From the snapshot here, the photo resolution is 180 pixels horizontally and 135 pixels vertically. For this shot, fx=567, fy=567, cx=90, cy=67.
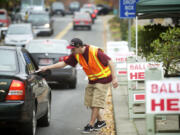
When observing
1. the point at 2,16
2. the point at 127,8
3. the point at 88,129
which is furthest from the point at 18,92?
the point at 2,16

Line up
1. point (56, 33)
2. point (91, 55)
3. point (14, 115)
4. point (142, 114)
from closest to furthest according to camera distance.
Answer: point (14, 115), point (91, 55), point (142, 114), point (56, 33)

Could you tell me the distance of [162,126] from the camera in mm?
9930

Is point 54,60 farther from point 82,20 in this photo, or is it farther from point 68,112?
point 82,20

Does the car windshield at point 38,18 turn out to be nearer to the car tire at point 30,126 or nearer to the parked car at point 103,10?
the parked car at point 103,10

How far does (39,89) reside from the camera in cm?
945

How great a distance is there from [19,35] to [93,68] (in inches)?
951

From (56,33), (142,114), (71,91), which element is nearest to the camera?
(142,114)

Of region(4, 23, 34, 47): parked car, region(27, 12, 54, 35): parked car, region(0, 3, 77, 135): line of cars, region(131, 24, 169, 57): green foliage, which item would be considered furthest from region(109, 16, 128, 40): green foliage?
region(0, 3, 77, 135): line of cars

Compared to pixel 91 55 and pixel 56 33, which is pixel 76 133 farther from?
pixel 56 33

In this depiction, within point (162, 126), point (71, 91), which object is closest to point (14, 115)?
point (162, 126)

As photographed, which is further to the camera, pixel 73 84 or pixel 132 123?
pixel 73 84

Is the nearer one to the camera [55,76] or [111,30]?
[55,76]

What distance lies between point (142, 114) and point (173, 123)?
926 millimetres

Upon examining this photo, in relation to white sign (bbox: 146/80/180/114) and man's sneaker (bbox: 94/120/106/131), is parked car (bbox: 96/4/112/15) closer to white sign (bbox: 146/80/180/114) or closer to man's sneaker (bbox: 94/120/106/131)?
man's sneaker (bbox: 94/120/106/131)
